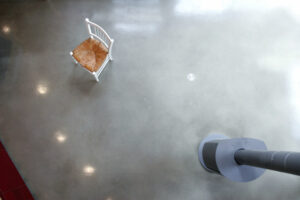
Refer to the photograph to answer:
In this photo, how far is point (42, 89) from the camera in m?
3.75

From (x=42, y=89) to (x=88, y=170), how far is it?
159 cm

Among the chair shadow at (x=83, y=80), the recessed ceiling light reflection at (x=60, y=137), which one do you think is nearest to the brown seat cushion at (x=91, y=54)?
the chair shadow at (x=83, y=80)

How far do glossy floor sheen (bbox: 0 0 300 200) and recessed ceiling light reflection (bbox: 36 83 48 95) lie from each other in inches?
0.7

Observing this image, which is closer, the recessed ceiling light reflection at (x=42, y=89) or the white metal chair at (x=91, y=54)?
the white metal chair at (x=91, y=54)

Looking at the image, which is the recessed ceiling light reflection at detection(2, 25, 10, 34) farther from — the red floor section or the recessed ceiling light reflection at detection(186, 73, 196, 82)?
the recessed ceiling light reflection at detection(186, 73, 196, 82)

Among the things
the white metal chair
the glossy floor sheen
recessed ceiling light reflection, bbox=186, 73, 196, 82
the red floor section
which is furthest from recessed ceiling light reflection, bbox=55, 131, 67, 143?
recessed ceiling light reflection, bbox=186, 73, 196, 82

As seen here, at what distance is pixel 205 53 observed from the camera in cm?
405

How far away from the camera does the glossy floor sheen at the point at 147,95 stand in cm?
352

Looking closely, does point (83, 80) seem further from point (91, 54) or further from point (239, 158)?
point (239, 158)

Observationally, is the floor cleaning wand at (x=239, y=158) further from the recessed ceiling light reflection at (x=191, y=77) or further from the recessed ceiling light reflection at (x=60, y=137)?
the recessed ceiling light reflection at (x=60, y=137)

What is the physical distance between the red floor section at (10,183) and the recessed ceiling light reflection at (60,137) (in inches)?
28.9

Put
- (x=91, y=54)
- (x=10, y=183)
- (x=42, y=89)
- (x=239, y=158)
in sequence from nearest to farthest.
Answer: (x=239, y=158)
(x=10, y=183)
(x=91, y=54)
(x=42, y=89)

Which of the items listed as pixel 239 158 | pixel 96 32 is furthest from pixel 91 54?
pixel 239 158

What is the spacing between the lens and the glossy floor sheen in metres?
3.52
